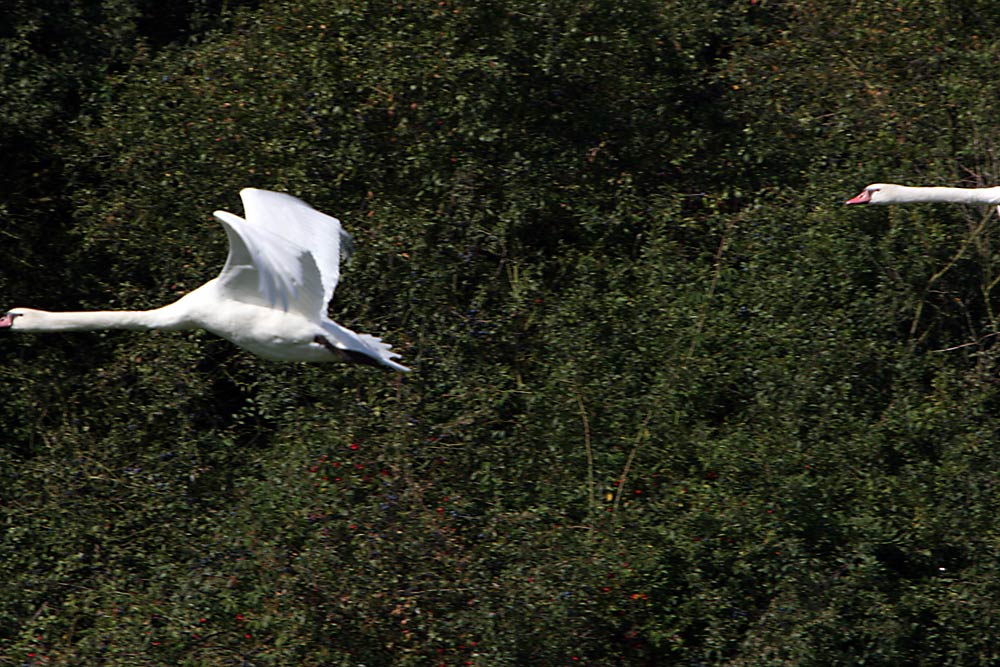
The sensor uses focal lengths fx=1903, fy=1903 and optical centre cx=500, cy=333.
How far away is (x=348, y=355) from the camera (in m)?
9.14

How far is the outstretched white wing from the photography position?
8.08 m

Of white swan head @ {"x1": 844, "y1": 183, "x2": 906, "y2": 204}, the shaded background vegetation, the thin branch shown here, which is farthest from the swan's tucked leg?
white swan head @ {"x1": 844, "y1": 183, "x2": 906, "y2": 204}

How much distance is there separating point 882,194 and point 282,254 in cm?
359

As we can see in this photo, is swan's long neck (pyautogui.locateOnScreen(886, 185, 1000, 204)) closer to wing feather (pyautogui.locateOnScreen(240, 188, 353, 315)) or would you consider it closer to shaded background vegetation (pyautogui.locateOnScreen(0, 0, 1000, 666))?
shaded background vegetation (pyautogui.locateOnScreen(0, 0, 1000, 666))

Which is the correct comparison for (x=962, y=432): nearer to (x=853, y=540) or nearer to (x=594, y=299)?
(x=853, y=540)

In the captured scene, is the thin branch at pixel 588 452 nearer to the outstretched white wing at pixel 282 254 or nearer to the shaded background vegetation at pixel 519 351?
the shaded background vegetation at pixel 519 351

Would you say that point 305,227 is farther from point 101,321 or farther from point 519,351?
point 519,351

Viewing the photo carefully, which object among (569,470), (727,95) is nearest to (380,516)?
(569,470)

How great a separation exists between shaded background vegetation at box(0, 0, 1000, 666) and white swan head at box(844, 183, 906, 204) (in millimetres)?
199

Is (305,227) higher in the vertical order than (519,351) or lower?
higher

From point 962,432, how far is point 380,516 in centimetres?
305

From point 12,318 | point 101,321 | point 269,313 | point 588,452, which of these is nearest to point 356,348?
point 269,313

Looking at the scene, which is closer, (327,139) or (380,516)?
(380,516)

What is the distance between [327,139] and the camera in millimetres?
10664
